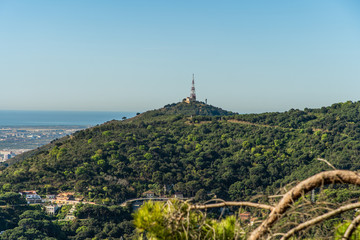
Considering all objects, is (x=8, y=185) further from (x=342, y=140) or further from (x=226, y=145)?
(x=342, y=140)

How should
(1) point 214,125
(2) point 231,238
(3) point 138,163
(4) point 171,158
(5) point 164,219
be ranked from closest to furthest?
(5) point 164,219
(2) point 231,238
(3) point 138,163
(4) point 171,158
(1) point 214,125

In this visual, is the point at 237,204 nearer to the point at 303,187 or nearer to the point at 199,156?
the point at 303,187

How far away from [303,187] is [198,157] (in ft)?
128

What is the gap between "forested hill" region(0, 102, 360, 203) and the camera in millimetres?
34281

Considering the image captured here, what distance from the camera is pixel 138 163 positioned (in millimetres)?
38594

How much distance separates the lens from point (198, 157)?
135 ft

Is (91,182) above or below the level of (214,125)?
below

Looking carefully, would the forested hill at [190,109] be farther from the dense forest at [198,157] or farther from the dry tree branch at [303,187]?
the dry tree branch at [303,187]

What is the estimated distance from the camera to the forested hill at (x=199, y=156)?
112 ft

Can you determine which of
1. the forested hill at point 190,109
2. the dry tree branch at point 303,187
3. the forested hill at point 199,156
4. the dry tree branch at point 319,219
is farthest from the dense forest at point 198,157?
the dry tree branch at point 319,219

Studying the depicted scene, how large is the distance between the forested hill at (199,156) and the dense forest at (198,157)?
3.1 inches

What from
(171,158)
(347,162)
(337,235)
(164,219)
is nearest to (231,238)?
(164,219)

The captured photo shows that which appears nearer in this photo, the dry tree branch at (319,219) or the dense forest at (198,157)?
the dry tree branch at (319,219)

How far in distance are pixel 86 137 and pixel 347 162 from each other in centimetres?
2527
